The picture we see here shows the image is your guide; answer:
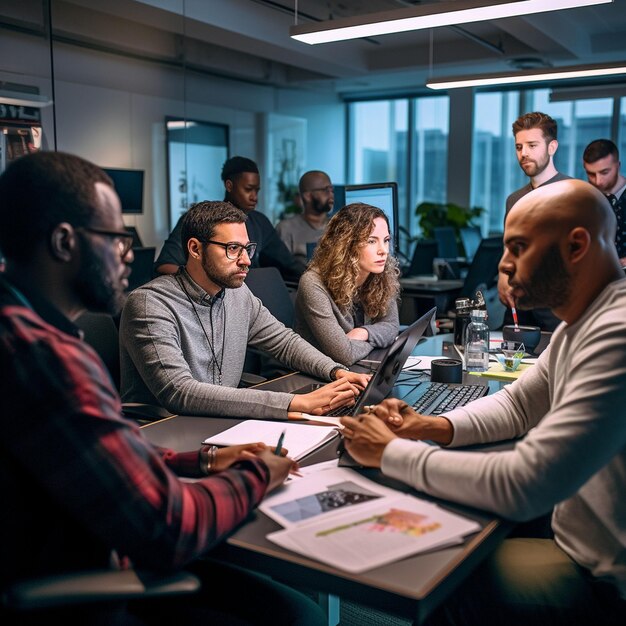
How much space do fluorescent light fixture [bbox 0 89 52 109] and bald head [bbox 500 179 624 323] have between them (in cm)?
305

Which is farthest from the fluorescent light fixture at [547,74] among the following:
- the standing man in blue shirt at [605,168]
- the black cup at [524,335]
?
the black cup at [524,335]

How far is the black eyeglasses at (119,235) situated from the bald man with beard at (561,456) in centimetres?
60

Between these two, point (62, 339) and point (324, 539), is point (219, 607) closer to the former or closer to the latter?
point (324, 539)

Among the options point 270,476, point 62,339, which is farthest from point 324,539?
point 62,339

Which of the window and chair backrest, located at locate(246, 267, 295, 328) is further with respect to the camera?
the window

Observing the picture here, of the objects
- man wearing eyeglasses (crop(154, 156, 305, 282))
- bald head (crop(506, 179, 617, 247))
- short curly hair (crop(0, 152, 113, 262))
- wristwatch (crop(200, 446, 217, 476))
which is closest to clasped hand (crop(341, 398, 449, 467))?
wristwatch (crop(200, 446, 217, 476))

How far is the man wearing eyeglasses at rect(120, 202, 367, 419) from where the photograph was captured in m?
2.05

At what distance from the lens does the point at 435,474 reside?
1335 millimetres

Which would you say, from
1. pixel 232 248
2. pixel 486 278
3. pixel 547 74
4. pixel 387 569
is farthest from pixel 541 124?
pixel 387 569

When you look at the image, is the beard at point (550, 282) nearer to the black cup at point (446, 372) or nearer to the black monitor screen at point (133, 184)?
the black cup at point (446, 372)

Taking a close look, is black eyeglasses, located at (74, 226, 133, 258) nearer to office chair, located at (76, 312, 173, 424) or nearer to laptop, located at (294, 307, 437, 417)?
laptop, located at (294, 307, 437, 417)

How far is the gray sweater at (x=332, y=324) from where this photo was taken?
2.83 metres

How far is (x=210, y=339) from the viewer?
247cm

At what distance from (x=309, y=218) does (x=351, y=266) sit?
2.39 metres
